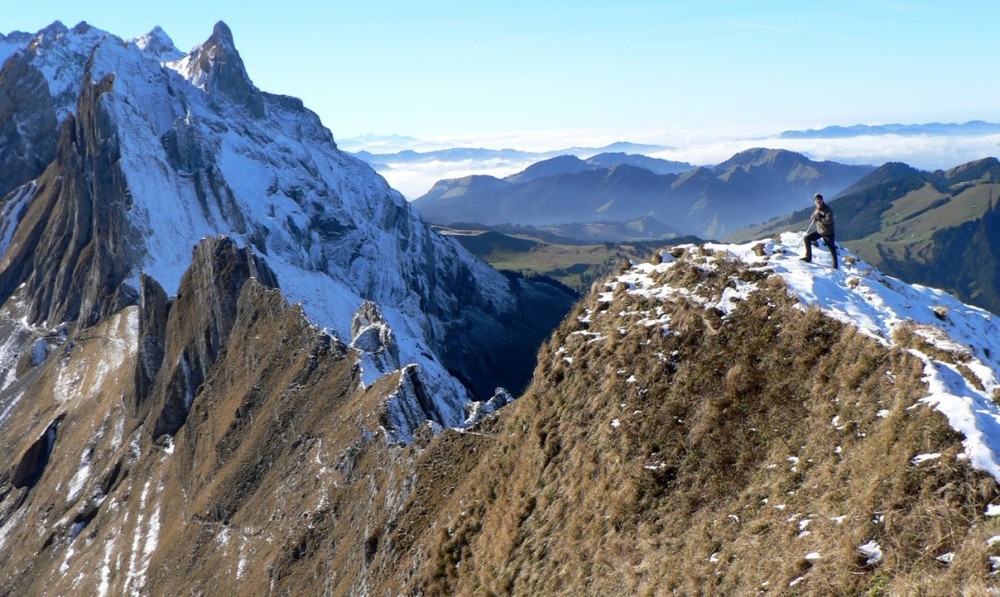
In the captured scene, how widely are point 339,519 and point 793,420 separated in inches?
1238


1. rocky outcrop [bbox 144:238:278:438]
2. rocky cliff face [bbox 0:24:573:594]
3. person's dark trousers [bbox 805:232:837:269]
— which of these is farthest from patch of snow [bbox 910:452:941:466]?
rocky outcrop [bbox 144:238:278:438]

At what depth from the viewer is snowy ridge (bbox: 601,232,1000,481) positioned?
1641 cm

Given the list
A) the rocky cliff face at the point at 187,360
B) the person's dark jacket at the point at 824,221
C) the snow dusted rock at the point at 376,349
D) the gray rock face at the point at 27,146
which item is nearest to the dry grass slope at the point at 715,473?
the person's dark jacket at the point at 824,221

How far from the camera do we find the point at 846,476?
57.0 ft

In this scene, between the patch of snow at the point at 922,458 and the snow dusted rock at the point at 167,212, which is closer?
the patch of snow at the point at 922,458

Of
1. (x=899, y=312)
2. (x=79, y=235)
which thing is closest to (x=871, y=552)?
(x=899, y=312)

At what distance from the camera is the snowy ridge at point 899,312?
16406 millimetres

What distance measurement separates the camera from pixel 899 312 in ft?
74.1

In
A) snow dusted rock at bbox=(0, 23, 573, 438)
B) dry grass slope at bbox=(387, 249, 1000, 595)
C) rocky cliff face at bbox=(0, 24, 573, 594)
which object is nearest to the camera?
dry grass slope at bbox=(387, 249, 1000, 595)

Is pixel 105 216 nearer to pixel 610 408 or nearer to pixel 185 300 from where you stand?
pixel 185 300

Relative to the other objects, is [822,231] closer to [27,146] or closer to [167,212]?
[167,212]

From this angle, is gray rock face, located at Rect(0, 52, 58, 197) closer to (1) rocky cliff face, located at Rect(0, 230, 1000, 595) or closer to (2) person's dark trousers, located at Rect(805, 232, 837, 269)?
(1) rocky cliff face, located at Rect(0, 230, 1000, 595)

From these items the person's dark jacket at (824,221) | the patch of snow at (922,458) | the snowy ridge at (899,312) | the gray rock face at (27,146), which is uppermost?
the gray rock face at (27,146)

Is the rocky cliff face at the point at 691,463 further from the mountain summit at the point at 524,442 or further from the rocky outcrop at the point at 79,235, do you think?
the rocky outcrop at the point at 79,235
